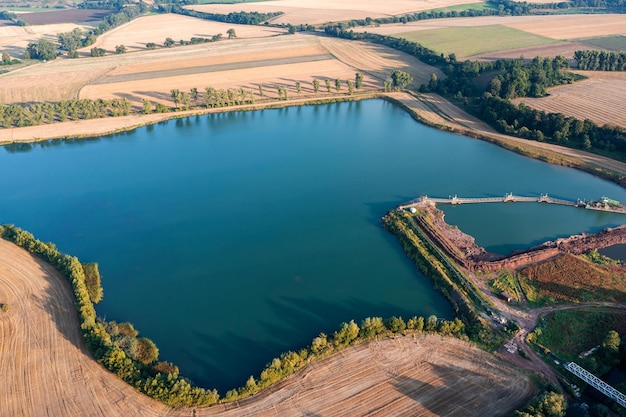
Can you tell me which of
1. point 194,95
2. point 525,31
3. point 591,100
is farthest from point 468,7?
point 194,95

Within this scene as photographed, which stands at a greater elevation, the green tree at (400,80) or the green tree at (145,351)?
the green tree at (400,80)

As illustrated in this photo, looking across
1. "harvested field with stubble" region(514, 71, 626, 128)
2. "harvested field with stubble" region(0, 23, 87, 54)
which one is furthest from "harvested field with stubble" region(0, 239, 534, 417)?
"harvested field with stubble" region(0, 23, 87, 54)

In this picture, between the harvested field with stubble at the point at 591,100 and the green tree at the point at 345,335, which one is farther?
the harvested field with stubble at the point at 591,100

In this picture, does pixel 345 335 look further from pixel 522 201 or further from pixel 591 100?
pixel 591 100

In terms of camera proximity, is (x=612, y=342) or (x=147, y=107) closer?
(x=612, y=342)

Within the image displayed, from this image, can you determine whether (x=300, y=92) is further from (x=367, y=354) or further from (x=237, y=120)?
(x=367, y=354)

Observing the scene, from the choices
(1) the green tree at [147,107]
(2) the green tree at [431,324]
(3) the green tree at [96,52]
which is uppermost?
(3) the green tree at [96,52]

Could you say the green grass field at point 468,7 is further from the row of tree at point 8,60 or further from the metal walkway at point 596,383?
the metal walkway at point 596,383

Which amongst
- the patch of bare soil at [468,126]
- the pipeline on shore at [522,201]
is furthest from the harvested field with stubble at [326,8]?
the pipeline on shore at [522,201]
